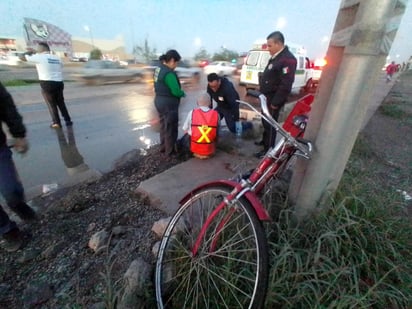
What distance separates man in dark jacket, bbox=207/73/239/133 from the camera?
4172 millimetres

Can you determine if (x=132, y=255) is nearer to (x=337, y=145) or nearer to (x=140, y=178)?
(x=140, y=178)

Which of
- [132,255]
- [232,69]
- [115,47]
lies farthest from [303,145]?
[115,47]

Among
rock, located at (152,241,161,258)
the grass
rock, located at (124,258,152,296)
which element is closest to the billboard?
rock, located at (152,241,161,258)

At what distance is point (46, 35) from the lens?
32.5 metres

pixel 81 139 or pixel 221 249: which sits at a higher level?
pixel 221 249

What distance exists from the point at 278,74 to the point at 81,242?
10.9 feet

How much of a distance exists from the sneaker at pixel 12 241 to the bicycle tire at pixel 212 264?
1.49 m

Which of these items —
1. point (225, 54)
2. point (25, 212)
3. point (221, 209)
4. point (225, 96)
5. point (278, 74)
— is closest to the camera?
point (221, 209)

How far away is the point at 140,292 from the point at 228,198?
2.89 ft

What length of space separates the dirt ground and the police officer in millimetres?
411

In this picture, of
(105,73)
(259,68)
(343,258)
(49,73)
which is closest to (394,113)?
(259,68)

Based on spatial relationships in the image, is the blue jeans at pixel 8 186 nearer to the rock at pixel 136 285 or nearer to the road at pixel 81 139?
the road at pixel 81 139

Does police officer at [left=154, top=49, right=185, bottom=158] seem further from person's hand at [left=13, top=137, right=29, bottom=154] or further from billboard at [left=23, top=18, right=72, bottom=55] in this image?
billboard at [left=23, top=18, right=72, bottom=55]

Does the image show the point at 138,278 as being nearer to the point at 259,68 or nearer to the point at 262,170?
the point at 262,170
